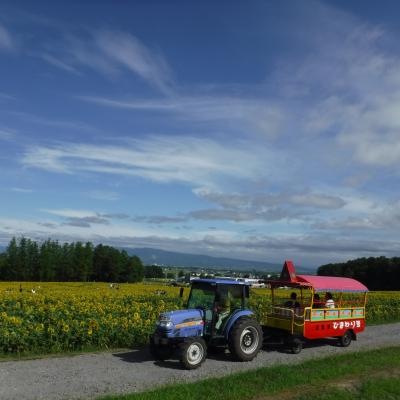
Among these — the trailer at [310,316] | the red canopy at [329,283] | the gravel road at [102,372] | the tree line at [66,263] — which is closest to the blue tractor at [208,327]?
the gravel road at [102,372]

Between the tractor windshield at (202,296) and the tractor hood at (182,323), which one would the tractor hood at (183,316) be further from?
the tractor windshield at (202,296)

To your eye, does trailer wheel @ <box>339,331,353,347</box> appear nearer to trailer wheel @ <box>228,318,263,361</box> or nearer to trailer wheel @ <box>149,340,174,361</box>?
trailer wheel @ <box>228,318,263,361</box>

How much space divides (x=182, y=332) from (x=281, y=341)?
4.97 metres

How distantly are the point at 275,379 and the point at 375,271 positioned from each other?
90.8 metres

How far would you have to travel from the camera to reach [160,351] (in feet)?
40.0

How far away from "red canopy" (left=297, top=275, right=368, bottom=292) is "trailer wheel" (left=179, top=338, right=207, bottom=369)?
4633 millimetres

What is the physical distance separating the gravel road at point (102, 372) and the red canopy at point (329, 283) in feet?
6.69

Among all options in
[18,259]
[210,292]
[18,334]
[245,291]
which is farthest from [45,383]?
[18,259]

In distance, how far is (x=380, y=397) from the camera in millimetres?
9234

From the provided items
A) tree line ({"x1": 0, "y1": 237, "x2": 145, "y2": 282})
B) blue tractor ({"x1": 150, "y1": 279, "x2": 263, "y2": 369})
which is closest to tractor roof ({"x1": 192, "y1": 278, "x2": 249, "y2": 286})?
blue tractor ({"x1": 150, "y1": 279, "x2": 263, "y2": 369})

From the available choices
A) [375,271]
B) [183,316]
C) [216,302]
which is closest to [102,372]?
[183,316]

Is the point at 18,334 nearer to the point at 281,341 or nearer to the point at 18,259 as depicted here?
the point at 281,341

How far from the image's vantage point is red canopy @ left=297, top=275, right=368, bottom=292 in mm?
14891

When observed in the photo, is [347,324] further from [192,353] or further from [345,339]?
[192,353]
